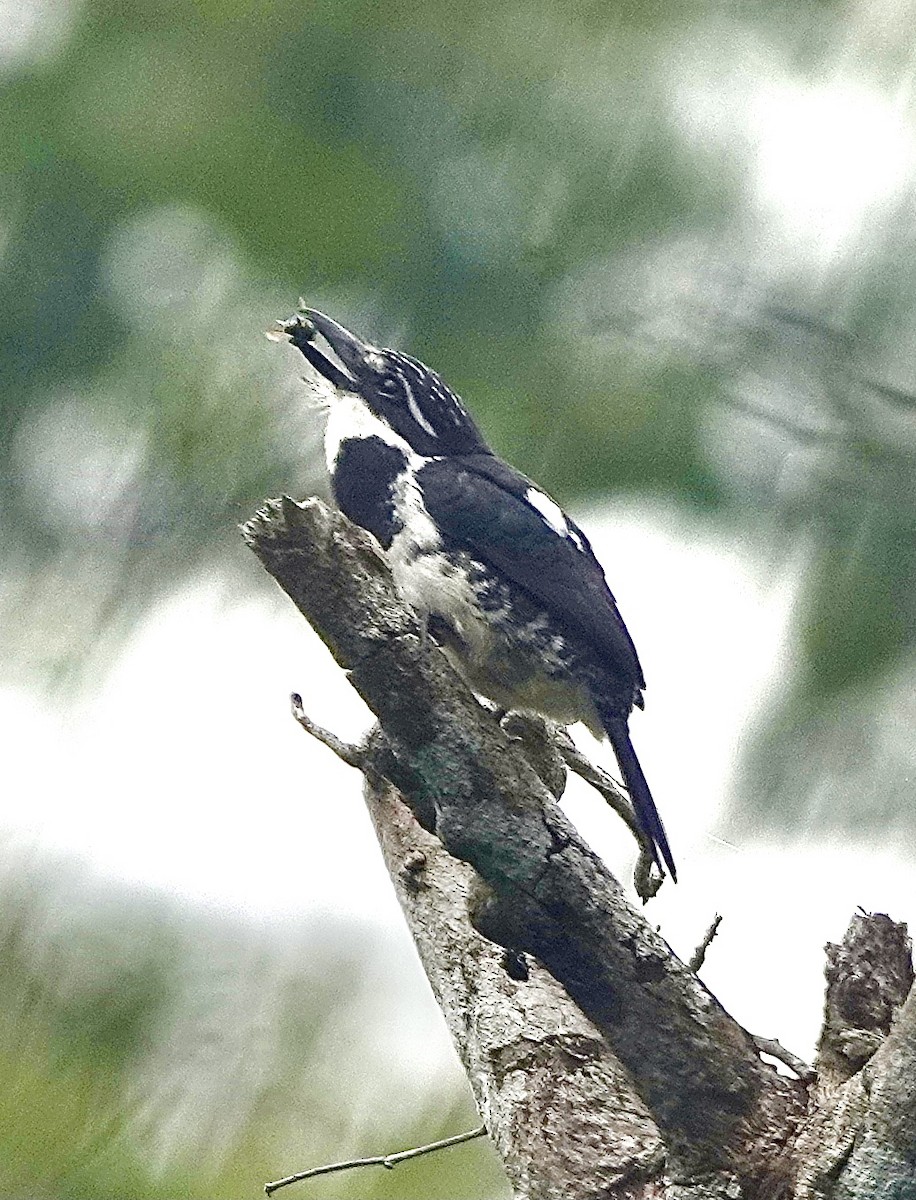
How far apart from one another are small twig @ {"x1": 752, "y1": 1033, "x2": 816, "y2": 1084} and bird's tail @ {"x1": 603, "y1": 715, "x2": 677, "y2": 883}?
1.48ft

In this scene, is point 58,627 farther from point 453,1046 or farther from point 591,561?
point 591,561

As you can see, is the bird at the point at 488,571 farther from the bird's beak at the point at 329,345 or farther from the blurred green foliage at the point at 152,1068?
the blurred green foliage at the point at 152,1068

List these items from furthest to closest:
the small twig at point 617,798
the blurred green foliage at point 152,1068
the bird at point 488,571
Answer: the bird at point 488,571, the small twig at point 617,798, the blurred green foliage at point 152,1068

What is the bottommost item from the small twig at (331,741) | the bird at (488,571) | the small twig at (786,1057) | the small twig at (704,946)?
the small twig at (786,1057)

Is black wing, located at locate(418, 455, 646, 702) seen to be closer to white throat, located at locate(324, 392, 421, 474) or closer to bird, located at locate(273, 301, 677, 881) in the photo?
bird, located at locate(273, 301, 677, 881)

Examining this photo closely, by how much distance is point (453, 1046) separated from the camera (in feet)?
8.17

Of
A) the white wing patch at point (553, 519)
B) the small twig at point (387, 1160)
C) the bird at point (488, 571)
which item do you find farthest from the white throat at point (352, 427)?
the small twig at point (387, 1160)

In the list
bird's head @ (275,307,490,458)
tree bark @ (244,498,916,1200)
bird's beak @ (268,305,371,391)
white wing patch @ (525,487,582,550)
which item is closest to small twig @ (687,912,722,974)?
tree bark @ (244,498,916,1200)

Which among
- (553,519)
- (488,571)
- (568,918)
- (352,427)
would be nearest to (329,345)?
(352,427)

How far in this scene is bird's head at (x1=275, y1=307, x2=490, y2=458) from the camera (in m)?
2.39

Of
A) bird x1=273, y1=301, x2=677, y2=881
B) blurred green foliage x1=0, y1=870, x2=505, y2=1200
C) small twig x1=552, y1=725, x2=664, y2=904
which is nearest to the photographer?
blurred green foliage x1=0, y1=870, x2=505, y2=1200

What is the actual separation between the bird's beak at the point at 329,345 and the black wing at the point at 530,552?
277 mm

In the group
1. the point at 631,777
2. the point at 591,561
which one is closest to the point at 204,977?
the point at 631,777

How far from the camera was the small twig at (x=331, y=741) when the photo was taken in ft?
8.24
